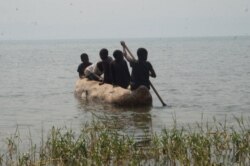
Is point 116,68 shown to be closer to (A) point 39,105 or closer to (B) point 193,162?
(A) point 39,105

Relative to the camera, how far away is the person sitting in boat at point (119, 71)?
1455 centimetres

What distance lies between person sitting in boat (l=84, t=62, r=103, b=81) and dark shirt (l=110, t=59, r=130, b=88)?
1632 millimetres

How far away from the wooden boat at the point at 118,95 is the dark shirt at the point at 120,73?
0.32m

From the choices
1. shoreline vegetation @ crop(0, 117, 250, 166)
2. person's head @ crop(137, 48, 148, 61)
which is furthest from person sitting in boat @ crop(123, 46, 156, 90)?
shoreline vegetation @ crop(0, 117, 250, 166)

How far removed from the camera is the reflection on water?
10.8 m

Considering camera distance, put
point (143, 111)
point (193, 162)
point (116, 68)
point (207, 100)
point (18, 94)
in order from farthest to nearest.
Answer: point (18, 94), point (207, 100), point (116, 68), point (143, 111), point (193, 162)

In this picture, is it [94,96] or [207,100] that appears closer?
[94,96]

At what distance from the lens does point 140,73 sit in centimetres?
1388

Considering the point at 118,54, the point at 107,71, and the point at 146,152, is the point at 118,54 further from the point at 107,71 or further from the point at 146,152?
the point at 146,152

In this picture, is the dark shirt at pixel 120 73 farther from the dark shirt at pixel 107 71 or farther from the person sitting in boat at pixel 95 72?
the person sitting in boat at pixel 95 72

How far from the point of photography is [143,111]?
13820 millimetres

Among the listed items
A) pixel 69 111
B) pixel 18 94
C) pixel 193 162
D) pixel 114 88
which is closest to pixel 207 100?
pixel 114 88

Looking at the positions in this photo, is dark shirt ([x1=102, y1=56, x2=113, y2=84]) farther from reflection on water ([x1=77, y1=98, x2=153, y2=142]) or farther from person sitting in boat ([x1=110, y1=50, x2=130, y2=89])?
reflection on water ([x1=77, y1=98, x2=153, y2=142])

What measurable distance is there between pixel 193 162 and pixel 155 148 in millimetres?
677
